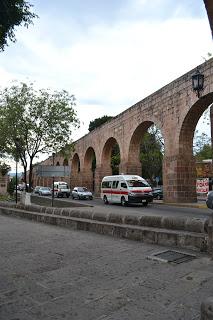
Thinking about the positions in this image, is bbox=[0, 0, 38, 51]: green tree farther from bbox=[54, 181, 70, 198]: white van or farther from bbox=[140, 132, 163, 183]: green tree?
bbox=[140, 132, 163, 183]: green tree

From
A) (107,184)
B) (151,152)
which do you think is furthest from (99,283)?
(151,152)

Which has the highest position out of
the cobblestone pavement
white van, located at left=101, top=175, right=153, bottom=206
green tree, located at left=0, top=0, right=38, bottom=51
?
green tree, located at left=0, top=0, right=38, bottom=51

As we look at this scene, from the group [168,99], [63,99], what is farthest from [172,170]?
[63,99]

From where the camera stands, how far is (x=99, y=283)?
4.16 m

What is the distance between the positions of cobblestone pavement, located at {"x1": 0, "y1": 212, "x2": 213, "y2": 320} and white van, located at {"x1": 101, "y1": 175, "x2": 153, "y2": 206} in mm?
13100

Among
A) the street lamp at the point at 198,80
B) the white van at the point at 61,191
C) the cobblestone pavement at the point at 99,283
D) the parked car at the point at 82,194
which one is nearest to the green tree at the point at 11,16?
the cobblestone pavement at the point at 99,283

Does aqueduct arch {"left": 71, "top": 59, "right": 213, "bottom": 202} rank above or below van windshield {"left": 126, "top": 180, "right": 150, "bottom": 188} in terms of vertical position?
above

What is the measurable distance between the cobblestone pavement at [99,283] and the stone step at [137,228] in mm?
250

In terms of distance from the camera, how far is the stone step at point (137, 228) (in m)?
5.76

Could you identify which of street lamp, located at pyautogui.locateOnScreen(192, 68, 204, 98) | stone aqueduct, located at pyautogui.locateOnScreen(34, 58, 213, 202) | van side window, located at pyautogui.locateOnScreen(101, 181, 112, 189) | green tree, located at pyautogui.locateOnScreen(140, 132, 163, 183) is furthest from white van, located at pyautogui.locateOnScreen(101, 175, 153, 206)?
green tree, located at pyautogui.locateOnScreen(140, 132, 163, 183)

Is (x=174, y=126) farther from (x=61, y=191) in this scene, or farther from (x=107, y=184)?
(x=61, y=191)

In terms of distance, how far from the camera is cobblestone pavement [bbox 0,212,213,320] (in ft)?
10.8

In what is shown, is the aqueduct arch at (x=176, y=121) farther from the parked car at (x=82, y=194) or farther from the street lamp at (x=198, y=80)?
the parked car at (x=82, y=194)

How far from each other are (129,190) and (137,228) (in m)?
13.0
